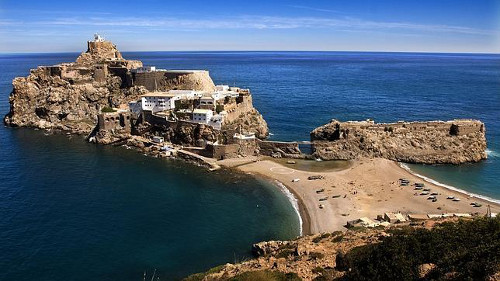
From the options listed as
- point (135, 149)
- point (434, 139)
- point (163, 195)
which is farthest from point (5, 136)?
point (434, 139)

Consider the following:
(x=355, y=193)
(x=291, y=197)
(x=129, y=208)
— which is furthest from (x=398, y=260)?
(x=129, y=208)

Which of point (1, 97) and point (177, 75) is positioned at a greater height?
point (177, 75)

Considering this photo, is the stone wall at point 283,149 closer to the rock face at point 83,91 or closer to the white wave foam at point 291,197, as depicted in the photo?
the white wave foam at point 291,197

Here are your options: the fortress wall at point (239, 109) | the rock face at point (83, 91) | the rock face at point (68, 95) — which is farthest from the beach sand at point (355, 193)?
the rock face at point (68, 95)

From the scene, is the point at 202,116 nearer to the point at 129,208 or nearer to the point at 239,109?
the point at 239,109

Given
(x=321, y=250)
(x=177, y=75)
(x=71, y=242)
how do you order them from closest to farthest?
(x=321, y=250) < (x=71, y=242) < (x=177, y=75)

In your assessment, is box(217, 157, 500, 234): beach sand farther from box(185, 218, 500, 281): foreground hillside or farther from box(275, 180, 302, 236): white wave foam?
box(185, 218, 500, 281): foreground hillside

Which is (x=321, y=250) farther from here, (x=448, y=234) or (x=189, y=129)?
(x=189, y=129)
